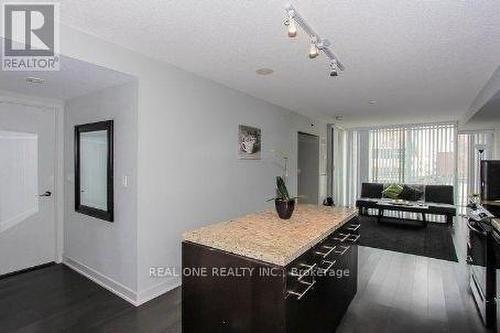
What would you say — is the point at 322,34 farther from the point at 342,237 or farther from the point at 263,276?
the point at 263,276

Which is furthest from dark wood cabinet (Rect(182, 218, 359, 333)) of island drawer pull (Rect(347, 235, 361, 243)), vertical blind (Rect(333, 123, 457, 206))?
vertical blind (Rect(333, 123, 457, 206))

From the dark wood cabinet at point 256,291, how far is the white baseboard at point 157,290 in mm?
1057

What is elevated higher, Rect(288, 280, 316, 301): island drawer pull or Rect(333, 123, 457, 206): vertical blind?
Rect(333, 123, 457, 206): vertical blind

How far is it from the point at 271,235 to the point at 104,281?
7.19 ft

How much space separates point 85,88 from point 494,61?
13.1 ft

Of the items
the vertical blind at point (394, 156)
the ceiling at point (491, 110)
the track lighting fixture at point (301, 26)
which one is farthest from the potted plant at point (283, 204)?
the vertical blind at point (394, 156)

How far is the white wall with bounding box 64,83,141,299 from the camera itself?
2.56 meters

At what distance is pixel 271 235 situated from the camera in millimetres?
1690

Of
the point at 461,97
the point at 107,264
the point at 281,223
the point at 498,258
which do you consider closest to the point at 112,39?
the point at 281,223

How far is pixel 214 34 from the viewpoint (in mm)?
2080

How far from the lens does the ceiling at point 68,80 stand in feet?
7.46

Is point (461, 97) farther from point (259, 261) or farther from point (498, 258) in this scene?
point (259, 261)

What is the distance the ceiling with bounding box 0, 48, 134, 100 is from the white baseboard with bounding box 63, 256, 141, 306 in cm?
197

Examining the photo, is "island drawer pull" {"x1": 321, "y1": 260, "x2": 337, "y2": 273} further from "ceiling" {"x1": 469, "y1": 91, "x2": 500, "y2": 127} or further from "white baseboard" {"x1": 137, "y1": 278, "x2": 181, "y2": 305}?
"ceiling" {"x1": 469, "y1": 91, "x2": 500, "y2": 127}
